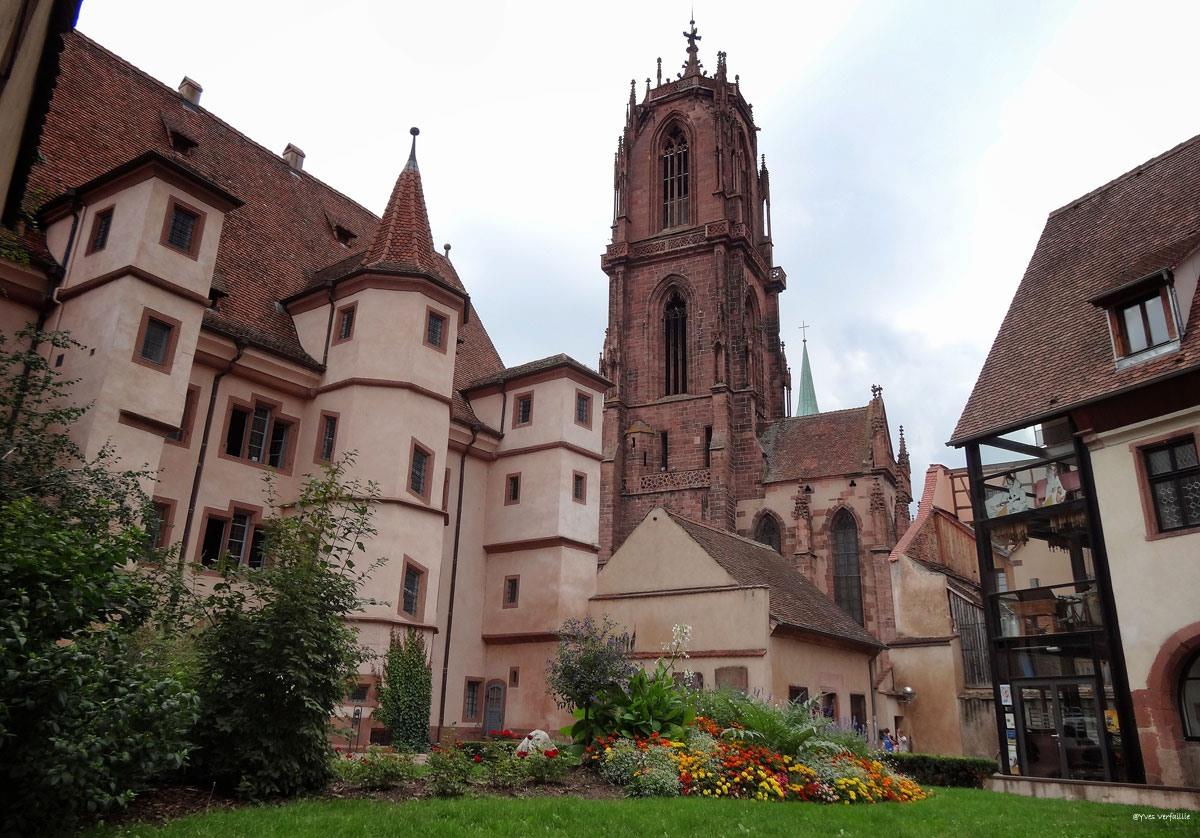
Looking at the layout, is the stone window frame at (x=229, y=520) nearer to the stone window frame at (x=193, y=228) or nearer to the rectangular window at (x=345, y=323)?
the rectangular window at (x=345, y=323)

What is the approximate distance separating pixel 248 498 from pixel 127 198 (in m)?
6.59

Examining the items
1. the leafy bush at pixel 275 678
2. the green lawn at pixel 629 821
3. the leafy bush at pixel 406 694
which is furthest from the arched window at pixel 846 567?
the leafy bush at pixel 275 678

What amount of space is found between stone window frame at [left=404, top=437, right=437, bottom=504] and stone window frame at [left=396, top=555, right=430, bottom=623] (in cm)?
155

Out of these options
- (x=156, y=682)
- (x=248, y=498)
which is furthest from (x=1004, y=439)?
(x=156, y=682)

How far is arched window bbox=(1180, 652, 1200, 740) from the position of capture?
50.5 feet

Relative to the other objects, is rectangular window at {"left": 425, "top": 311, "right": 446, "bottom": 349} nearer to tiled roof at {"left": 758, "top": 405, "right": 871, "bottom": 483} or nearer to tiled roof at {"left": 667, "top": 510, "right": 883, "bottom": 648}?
tiled roof at {"left": 667, "top": 510, "right": 883, "bottom": 648}

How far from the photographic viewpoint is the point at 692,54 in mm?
58938

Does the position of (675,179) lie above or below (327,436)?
above

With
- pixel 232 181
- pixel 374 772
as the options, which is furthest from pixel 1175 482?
pixel 232 181

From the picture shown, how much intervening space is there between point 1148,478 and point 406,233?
1753 centimetres

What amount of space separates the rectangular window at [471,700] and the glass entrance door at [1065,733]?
13450 millimetres

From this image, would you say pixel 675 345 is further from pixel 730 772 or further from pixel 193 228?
pixel 730 772

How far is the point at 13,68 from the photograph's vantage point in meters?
8.23

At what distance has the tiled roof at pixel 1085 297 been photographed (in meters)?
17.9
